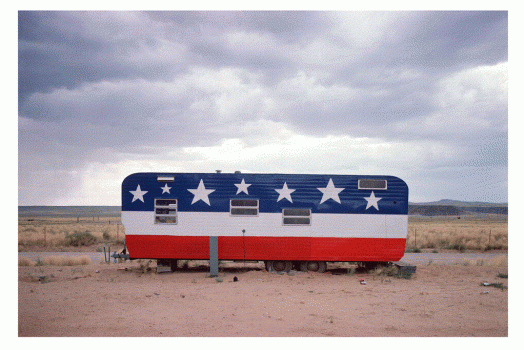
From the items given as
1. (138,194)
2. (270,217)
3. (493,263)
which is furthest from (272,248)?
(493,263)

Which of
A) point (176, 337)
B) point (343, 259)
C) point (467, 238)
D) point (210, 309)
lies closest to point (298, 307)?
point (210, 309)

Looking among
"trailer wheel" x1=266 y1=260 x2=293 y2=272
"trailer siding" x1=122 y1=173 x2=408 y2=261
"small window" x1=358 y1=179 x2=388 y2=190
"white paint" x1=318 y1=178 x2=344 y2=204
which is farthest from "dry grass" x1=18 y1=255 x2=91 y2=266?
"small window" x1=358 y1=179 x2=388 y2=190

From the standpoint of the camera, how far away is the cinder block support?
480 inches

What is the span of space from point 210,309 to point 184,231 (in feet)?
16.0

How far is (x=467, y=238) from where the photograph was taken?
92.4 feet

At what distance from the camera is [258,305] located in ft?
28.0

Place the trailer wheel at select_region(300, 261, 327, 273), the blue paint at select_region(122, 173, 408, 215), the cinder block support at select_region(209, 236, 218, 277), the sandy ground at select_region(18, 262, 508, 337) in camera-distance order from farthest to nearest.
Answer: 1. the trailer wheel at select_region(300, 261, 327, 273)
2. the blue paint at select_region(122, 173, 408, 215)
3. the cinder block support at select_region(209, 236, 218, 277)
4. the sandy ground at select_region(18, 262, 508, 337)

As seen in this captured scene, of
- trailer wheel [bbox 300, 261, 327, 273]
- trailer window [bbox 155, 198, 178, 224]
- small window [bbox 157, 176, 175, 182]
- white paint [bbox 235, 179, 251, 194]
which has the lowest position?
trailer wheel [bbox 300, 261, 327, 273]

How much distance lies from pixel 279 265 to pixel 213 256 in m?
2.66

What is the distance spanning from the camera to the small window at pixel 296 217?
12.7 metres

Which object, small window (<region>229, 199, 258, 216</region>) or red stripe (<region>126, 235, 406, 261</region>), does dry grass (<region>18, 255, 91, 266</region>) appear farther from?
small window (<region>229, 199, 258, 216</region>)

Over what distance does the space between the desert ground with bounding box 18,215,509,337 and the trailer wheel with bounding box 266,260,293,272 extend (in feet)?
1.29

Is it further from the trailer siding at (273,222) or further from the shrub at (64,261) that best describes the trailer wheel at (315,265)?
the shrub at (64,261)

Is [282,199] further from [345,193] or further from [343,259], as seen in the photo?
[343,259]
